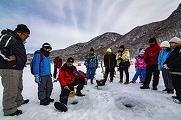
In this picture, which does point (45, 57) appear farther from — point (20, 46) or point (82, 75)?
point (82, 75)

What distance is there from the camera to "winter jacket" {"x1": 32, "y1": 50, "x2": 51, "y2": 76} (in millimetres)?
4527

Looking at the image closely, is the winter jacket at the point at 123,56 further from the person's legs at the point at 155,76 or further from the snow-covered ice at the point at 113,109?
the snow-covered ice at the point at 113,109

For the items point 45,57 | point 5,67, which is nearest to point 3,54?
point 5,67

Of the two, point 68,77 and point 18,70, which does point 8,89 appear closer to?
point 18,70

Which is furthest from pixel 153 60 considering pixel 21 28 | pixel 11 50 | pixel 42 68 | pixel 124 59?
pixel 11 50

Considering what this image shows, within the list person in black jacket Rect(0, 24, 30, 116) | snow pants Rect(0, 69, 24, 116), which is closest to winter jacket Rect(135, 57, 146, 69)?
person in black jacket Rect(0, 24, 30, 116)

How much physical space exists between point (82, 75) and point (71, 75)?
18.2 inches

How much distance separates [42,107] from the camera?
4426 mm

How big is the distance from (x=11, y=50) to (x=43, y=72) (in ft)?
3.90

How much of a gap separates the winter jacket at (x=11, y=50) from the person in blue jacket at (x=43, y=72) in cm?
39

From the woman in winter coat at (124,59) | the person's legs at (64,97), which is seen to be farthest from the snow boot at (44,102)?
the woman in winter coat at (124,59)

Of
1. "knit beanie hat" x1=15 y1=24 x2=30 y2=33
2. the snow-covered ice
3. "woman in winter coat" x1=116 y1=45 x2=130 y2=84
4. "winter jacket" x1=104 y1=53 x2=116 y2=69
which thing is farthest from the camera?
"winter jacket" x1=104 y1=53 x2=116 y2=69

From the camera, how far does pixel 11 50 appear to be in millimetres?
3859

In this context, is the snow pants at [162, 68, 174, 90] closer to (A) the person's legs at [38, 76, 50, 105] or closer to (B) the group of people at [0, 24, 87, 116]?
(B) the group of people at [0, 24, 87, 116]
